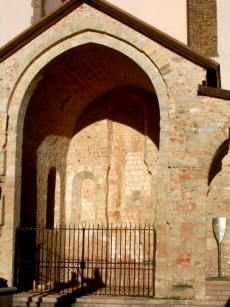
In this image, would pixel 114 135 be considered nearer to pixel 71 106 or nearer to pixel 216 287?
pixel 71 106

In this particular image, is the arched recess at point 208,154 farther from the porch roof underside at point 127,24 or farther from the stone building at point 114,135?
the porch roof underside at point 127,24

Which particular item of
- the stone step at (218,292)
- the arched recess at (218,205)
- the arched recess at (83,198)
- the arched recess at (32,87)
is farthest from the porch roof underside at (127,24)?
the stone step at (218,292)

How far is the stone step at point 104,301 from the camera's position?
35.5 ft

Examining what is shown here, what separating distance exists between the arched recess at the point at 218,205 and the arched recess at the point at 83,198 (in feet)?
11.1

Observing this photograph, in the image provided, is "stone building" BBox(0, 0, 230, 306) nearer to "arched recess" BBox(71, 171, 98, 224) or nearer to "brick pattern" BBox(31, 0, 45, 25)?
"arched recess" BBox(71, 171, 98, 224)

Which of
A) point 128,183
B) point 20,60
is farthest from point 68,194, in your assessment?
point 20,60

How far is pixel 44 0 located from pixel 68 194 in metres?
7.93

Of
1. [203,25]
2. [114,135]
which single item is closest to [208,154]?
[114,135]

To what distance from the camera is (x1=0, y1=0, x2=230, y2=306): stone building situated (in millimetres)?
11406

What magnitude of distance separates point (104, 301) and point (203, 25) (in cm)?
1003

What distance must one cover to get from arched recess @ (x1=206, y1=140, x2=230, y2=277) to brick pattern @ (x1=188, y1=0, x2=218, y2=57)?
437 cm

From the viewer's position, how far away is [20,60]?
Answer: 1286 cm

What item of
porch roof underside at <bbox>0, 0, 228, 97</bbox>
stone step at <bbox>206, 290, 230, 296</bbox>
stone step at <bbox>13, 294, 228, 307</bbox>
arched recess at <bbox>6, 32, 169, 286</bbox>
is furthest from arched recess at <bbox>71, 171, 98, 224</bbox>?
stone step at <bbox>206, 290, 230, 296</bbox>

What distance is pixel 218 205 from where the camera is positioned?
47.1ft
